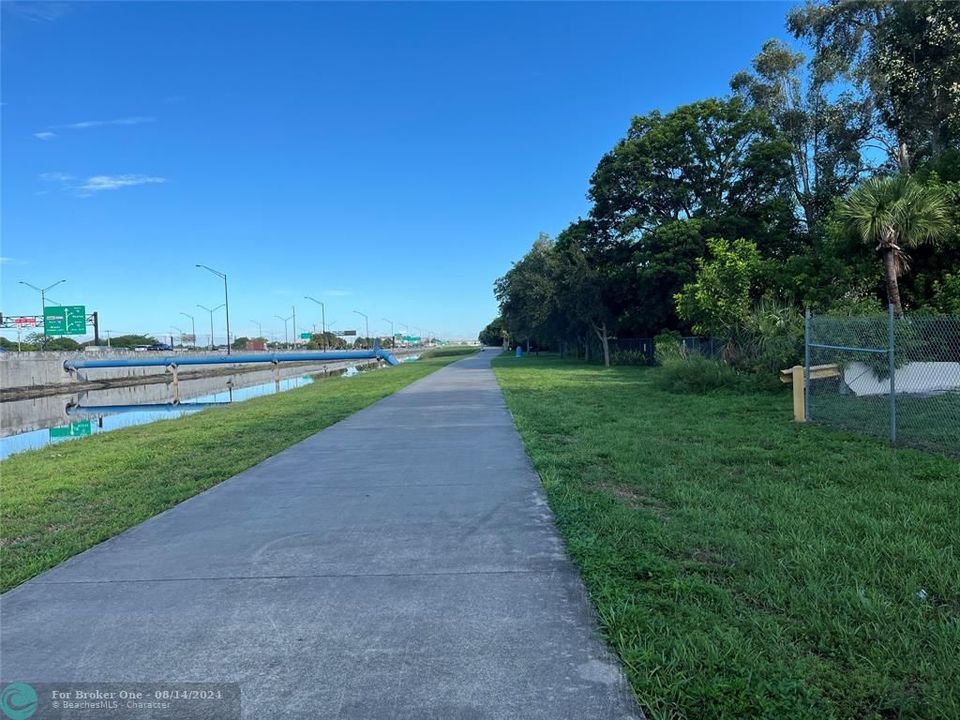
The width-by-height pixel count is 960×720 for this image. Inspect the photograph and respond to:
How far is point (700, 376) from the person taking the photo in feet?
56.3

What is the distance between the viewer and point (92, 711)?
3.04m

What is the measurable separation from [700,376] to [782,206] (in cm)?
1912

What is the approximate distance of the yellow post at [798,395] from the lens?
11352mm

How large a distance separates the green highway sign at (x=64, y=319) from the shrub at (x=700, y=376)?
183 feet

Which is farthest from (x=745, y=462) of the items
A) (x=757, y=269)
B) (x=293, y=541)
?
(x=757, y=269)

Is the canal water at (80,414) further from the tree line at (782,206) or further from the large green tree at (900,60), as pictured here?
the large green tree at (900,60)

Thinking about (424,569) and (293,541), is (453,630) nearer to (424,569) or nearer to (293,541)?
(424,569)

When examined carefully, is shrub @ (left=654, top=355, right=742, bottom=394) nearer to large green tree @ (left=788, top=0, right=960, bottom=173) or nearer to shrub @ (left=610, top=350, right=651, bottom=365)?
large green tree @ (left=788, top=0, right=960, bottom=173)

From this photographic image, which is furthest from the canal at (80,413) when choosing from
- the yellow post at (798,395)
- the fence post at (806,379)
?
the fence post at (806,379)

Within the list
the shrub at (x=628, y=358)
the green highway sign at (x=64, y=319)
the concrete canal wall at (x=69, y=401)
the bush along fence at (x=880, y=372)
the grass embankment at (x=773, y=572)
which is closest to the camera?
the grass embankment at (x=773, y=572)

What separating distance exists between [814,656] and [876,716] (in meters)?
0.46

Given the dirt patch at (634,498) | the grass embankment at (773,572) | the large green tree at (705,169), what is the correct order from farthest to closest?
the large green tree at (705,169)
the dirt patch at (634,498)
the grass embankment at (773,572)

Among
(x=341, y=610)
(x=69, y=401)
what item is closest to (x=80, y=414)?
(x=69, y=401)

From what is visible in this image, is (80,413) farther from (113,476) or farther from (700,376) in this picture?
(700,376)
